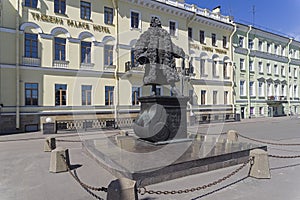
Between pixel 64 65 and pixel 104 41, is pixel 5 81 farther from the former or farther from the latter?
pixel 104 41

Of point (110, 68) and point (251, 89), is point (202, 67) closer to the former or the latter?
point (251, 89)

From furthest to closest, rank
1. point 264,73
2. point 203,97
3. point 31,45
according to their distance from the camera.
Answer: point 264,73, point 203,97, point 31,45

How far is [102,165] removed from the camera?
633 cm

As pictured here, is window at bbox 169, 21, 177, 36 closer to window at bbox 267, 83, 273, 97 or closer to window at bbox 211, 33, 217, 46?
window at bbox 211, 33, 217, 46

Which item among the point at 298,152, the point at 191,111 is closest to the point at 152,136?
the point at 298,152

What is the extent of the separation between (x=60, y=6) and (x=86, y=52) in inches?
162

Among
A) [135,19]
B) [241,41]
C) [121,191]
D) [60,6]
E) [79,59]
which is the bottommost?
[121,191]

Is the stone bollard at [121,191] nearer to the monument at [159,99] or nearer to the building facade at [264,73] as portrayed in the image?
the monument at [159,99]


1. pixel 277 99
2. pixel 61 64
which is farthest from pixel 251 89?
pixel 61 64

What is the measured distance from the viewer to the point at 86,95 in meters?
19.6

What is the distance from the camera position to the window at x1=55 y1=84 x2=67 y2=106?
18.1 m

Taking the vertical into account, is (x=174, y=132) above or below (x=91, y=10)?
below

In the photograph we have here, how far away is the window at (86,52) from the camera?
1952 cm

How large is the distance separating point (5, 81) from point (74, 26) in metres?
6.86
